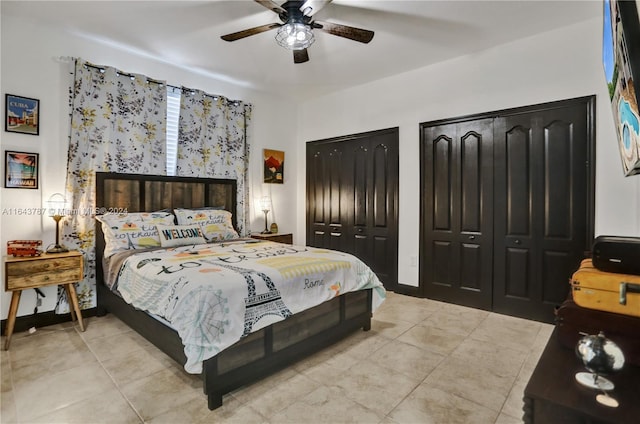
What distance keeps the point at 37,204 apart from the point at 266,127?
3.04 m

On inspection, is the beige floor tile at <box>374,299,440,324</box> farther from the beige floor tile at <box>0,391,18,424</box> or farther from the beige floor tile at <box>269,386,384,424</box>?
the beige floor tile at <box>0,391,18,424</box>

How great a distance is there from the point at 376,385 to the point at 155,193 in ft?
10.5

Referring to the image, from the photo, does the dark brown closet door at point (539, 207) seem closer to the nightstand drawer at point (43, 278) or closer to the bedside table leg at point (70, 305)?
the nightstand drawer at point (43, 278)

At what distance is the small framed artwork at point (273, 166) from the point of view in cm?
516

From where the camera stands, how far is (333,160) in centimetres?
514

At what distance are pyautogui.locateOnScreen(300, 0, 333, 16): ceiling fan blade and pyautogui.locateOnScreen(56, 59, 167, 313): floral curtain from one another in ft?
7.37

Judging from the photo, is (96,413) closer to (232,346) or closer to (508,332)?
(232,346)

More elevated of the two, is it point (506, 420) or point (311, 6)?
point (311, 6)

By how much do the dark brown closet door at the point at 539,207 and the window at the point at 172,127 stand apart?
3.77 m

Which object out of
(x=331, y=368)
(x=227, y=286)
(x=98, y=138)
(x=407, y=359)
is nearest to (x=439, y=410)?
(x=407, y=359)

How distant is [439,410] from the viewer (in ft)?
6.30

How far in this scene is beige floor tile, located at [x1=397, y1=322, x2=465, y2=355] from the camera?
2.73 metres

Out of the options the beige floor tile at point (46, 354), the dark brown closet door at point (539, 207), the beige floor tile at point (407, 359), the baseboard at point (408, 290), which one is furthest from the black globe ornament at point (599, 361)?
the baseboard at point (408, 290)

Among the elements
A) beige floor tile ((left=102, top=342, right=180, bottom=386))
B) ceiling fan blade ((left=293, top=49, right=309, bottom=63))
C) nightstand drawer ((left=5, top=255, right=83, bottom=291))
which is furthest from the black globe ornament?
nightstand drawer ((left=5, top=255, right=83, bottom=291))
